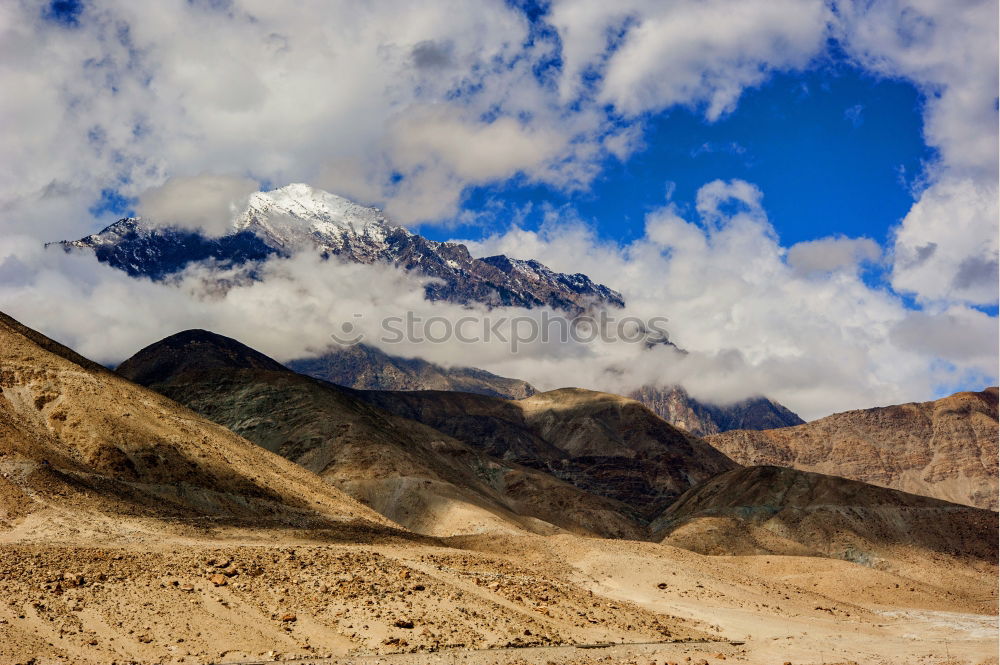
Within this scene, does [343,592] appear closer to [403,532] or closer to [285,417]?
[403,532]

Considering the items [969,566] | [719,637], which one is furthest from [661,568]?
[969,566]

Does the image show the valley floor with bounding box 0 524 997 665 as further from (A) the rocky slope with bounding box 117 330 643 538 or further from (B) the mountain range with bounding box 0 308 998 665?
(A) the rocky slope with bounding box 117 330 643 538

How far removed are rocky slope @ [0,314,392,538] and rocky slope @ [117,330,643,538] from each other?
23.4m

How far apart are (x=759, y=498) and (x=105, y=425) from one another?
92384mm

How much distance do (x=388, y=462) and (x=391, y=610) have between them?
2810 inches

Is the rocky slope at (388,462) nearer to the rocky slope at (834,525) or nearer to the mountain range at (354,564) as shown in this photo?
the mountain range at (354,564)

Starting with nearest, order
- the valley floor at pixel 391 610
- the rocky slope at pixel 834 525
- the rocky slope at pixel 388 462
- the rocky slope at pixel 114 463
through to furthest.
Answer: the valley floor at pixel 391 610
the rocky slope at pixel 114 463
the rocky slope at pixel 388 462
the rocky slope at pixel 834 525

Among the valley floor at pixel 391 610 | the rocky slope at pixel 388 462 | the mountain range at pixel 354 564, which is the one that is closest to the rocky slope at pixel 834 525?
the mountain range at pixel 354 564

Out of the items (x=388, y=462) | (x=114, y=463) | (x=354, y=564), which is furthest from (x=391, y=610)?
(x=388, y=462)

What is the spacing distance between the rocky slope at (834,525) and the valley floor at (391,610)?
1890 inches

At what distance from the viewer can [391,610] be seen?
30.5m

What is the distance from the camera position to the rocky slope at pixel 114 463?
4378 centimetres

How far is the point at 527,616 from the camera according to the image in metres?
33.0

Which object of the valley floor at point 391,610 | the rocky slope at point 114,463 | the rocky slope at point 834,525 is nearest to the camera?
the valley floor at point 391,610
